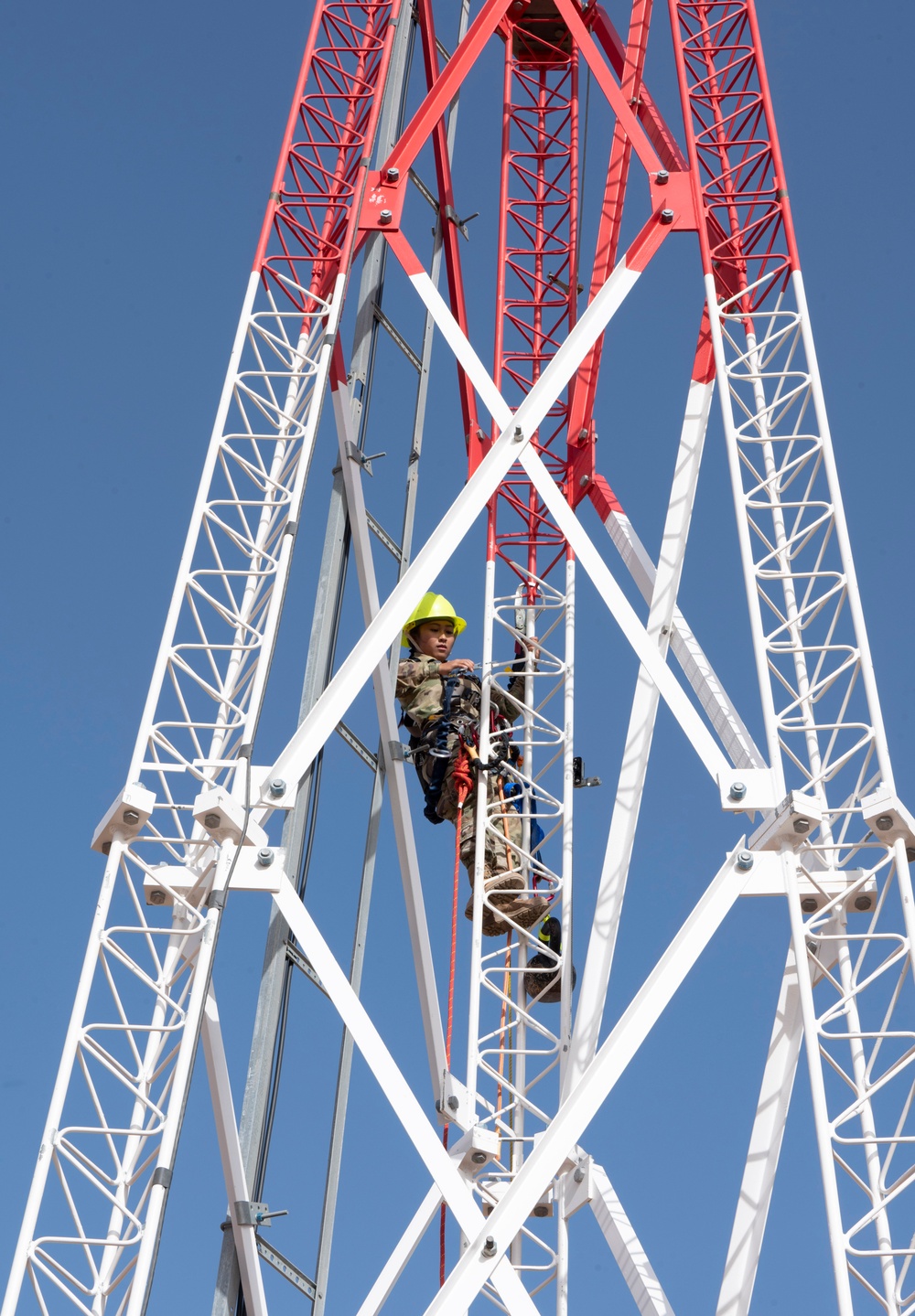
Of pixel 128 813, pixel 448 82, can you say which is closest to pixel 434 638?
pixel 448 82

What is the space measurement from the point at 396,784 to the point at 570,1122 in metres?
6.67

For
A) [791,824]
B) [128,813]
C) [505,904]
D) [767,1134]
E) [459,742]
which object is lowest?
[767,1134]

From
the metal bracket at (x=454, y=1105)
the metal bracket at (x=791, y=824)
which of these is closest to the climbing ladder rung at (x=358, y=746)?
the metal bracket at (x=454, y=1105)

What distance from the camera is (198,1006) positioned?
46.5 ft

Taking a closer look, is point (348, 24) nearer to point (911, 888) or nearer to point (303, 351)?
point (303, 351)

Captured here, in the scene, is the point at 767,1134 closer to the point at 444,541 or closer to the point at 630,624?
the point at 630,624

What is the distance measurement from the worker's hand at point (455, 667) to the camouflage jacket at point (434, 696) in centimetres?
5

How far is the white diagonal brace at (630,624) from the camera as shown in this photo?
14.9m

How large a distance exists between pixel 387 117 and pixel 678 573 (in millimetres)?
9359

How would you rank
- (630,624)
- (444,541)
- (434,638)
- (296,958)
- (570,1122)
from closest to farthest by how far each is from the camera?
(570,1122), (630,624), (444,541), (296,958), (434,638)

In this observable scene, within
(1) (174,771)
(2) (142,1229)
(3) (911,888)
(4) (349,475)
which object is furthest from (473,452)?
(2) (142,1229)

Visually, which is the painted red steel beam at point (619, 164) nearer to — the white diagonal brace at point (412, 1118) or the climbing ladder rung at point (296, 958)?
the climbing ladder rung at point (296, 958)

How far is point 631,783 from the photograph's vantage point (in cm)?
1825

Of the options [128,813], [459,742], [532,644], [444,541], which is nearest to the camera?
[128,813]
